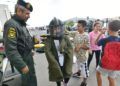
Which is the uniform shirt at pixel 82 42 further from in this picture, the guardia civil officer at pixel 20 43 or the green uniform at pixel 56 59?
the guardia civil officer at pixel 20 43

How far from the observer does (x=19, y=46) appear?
155 inches

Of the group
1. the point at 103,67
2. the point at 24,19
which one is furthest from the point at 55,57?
the point at 24,19

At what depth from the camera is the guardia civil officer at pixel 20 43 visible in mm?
3699

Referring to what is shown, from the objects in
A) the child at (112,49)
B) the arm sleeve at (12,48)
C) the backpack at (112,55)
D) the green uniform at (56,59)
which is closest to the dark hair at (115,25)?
the child at (112,49)

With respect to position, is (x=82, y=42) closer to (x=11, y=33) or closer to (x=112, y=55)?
(x=112, y=55)

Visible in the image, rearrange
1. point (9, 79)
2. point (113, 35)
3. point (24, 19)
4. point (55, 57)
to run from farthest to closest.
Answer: point (9, 79)
point (55, 57)
point (113, 35)
point (24, 19)

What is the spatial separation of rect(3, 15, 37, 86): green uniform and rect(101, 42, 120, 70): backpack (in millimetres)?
1375

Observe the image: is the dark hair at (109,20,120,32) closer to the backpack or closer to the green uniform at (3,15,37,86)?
the backpack

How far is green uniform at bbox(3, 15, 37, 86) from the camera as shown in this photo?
12.1 feet

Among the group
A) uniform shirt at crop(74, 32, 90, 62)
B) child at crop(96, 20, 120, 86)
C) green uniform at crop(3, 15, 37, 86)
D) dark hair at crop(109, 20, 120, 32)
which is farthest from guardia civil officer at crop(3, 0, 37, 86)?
uniform shirt at crop(74, 32, 90, 62)

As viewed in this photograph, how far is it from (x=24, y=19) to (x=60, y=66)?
1.46 m

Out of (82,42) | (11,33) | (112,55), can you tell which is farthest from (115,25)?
(11,33)

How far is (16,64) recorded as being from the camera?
370 centimetres

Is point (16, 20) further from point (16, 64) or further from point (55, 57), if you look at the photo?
point (55, 57)
